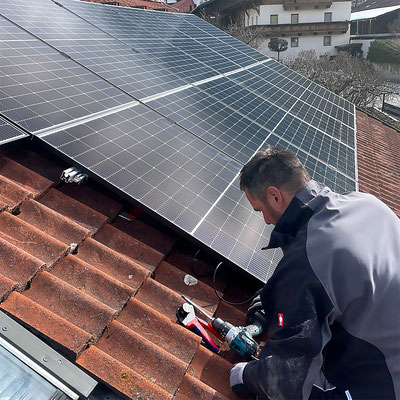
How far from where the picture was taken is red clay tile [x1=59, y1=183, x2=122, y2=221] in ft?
11.5

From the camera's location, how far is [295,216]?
240 cm

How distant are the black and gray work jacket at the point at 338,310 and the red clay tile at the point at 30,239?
1640 mm

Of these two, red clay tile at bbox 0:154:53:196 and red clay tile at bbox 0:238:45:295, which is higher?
red clay tile at bbox 0:154:53:196

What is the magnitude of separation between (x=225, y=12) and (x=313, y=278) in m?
48.4

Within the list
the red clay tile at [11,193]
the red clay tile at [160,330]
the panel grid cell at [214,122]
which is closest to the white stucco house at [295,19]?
the panel grid cell at [214,122]

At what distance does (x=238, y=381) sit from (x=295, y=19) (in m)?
48.9

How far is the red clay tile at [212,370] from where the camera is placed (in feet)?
8.53

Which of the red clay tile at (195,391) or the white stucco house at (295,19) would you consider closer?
the red clay tile at (195,391)

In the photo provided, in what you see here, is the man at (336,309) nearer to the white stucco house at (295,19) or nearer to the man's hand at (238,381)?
the man's hand at (238,381)

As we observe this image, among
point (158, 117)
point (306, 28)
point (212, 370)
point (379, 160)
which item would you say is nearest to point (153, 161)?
point (158, 117)

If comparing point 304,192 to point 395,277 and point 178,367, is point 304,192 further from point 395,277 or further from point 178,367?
point 178,367

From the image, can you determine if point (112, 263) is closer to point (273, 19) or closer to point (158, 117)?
Result: point (158, 117)

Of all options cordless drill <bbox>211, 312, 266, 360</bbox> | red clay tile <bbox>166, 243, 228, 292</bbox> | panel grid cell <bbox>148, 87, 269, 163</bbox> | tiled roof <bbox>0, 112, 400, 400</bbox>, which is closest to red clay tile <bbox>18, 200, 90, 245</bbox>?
tiled roof <bbox>0, 112, 400, 400</bbox>

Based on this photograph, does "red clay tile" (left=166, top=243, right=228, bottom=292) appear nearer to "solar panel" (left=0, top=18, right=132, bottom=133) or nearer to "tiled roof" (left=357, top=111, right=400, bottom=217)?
"solar panel" (left=0, top=18, right=132, bottom=133)
